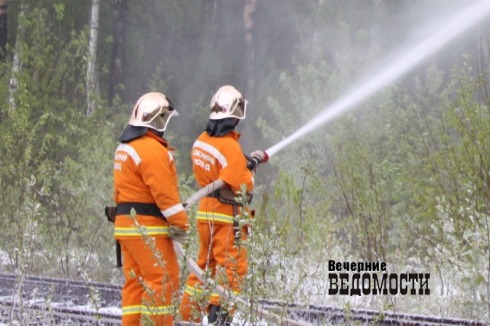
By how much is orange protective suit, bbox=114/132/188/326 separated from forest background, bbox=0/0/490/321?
1.98 feet

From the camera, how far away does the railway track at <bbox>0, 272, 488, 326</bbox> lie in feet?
13.1

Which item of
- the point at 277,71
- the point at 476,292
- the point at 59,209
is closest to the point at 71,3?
the point at 277,71

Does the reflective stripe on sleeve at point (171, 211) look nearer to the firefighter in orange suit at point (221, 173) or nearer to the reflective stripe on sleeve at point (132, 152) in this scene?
the reflective stripe on sleeve at point (132, 152)

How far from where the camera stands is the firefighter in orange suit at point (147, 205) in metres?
4.40

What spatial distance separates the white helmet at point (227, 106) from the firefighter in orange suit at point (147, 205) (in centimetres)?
73

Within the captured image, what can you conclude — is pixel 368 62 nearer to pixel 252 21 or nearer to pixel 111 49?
pixel 252 21

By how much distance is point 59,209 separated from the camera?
7934mm

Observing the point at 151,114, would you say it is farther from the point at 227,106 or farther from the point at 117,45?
the point at 117,45

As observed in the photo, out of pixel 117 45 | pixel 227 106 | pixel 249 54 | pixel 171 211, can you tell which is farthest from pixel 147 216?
pixel 249 54

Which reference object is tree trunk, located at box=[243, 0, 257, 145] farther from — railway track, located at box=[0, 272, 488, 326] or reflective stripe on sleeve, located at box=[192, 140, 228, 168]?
reflective stripe on sleeve, located at box=[192, 140, 228, 168]

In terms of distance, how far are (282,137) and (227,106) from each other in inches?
337

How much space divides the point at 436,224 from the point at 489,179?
75cm

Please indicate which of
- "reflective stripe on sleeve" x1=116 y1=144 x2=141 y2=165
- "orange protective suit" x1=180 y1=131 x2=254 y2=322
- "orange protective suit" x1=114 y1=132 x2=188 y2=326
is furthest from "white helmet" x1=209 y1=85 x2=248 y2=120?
"reflective stripe on sleeve" x1=116 y1=144 x2=141 y2=165

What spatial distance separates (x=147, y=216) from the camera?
4.50 metres
